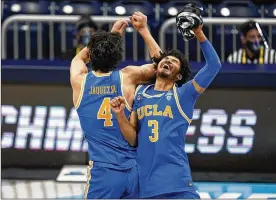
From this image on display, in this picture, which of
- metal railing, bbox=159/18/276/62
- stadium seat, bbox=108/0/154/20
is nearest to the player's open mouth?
metal railing, bbox=159/18/276/62

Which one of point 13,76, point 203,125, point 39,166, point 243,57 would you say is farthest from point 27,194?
point 243,57

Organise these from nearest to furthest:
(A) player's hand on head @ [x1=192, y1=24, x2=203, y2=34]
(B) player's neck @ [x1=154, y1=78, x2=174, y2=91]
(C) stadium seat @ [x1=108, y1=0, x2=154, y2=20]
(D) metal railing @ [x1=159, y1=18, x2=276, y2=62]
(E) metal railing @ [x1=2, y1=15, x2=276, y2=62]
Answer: (A) player's hand on head @ [x1=192, y1=24, x2=203, y2=34], (B) player's neck @ [x1=154, y1=78, x2=174, y2=91], (D) metal railing @ [x1=159, y1=18, x2=276, y2=62], (E) metal railing @ [x1=2, y1=15, x2=276, y2=62], (C) stadium seat @ [x1=108, y1=0, x2=154, y2=20]

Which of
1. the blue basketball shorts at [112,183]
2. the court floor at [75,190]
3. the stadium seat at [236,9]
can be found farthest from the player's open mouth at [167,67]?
the stadium seat at [236,9]

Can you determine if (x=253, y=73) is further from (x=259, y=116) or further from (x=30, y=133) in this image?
(x=30, y=133)

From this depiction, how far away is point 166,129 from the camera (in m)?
7.36

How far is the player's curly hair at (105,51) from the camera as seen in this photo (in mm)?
7410

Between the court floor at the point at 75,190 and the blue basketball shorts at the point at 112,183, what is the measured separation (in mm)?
1624

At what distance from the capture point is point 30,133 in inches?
380

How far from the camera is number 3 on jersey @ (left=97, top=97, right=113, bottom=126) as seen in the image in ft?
24.3

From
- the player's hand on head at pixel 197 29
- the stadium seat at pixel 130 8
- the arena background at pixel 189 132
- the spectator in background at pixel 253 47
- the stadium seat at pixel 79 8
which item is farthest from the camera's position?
the stadium seat at pixel 79 8

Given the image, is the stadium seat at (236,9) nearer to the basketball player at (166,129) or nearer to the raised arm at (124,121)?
the basketball player at (166,129)

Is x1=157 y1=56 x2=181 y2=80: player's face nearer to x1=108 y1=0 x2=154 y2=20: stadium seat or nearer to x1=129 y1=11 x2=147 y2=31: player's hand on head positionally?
x1=129 y1=11 x2=147 y2=31: player's hand on head

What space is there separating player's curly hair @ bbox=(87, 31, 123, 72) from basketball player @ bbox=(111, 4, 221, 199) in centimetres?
33

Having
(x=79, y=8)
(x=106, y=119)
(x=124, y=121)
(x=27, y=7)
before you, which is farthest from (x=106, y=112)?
(x=27, y=7)
